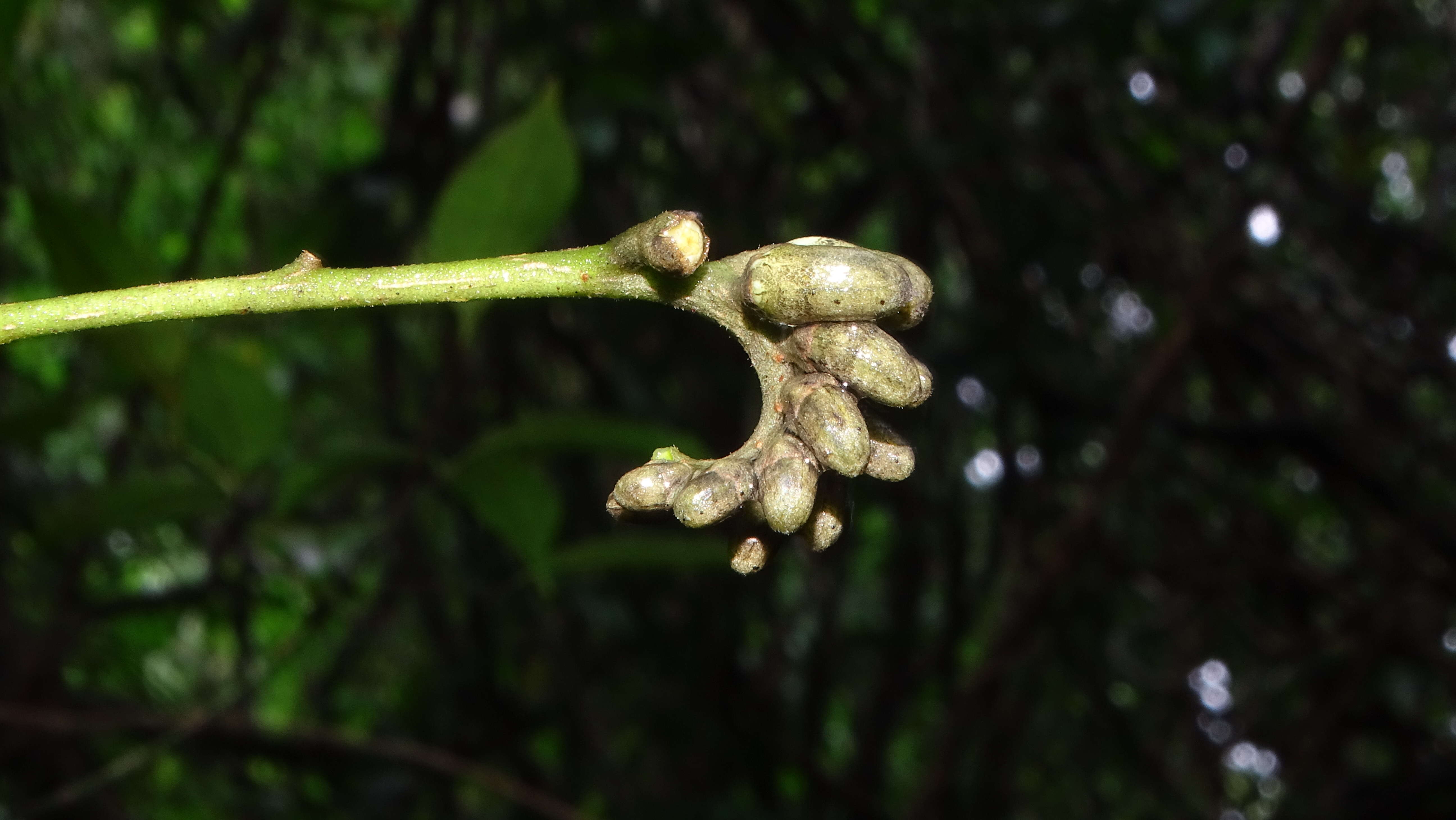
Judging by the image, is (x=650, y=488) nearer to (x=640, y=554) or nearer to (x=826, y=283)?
(x=826, y=283)

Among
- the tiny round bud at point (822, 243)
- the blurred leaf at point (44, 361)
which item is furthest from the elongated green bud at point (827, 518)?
the blurred leaf at point (44, 361)

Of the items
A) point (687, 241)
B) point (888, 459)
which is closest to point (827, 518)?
point (888, 459)

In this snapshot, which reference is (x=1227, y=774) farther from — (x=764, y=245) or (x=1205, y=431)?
(x=764, y=245)

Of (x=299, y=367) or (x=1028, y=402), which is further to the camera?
(x=299, y=367)

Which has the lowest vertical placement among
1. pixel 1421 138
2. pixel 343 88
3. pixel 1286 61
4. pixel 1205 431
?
pixel 1205 431

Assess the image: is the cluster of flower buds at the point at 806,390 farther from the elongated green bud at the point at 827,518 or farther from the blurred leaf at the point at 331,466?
the blurred leaf at the point at 331,466

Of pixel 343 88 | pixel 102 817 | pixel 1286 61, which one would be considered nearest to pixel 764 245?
pixel 102 817

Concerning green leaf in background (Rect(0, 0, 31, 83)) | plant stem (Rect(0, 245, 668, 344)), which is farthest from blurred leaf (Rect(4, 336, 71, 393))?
plant stem (Rect(0, 245, 668, 344))
